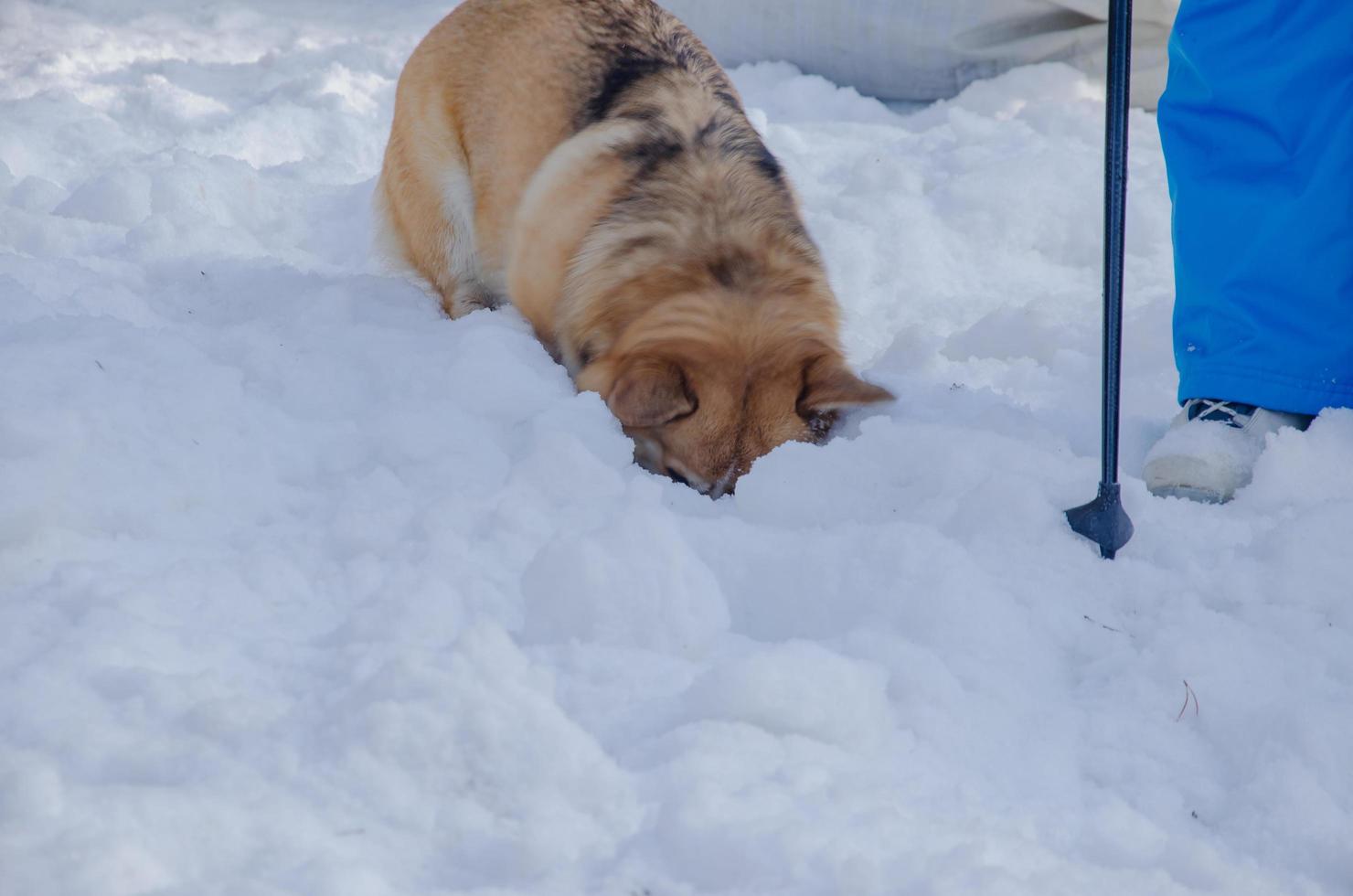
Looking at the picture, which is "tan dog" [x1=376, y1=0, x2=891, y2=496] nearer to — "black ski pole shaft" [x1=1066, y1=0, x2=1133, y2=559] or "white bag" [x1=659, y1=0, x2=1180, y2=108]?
"black ski pole shaft" [x1=1066, y1=0, x2=1133, y2=559]

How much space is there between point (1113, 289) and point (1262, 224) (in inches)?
28.7

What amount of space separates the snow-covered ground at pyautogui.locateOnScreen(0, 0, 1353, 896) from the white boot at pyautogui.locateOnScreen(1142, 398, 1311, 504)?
0.08 metres

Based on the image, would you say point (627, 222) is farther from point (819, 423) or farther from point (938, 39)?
point (938, 39)

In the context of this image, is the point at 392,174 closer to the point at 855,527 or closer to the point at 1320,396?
the point at 855,527

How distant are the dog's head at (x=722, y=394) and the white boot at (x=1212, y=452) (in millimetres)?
565

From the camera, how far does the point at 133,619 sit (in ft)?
4.96

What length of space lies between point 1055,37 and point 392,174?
3.31m

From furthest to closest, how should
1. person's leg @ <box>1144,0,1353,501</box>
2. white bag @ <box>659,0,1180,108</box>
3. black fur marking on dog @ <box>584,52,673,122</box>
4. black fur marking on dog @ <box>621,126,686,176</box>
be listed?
white bag @ <box>659,0,1180,108</box>
black fur marking on dog @ <box>584,52,673,122</box>
black fur marking on dog @ <box>621,126,686,176</box>
person's leg @ <box>1144,0,1353,501</box>

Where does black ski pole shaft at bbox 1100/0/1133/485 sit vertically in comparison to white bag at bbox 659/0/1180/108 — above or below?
above

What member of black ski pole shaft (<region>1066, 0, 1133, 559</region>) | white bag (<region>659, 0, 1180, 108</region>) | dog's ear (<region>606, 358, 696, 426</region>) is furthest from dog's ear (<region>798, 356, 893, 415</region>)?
white bag (<region>659, 0, 1180, 108</region>)

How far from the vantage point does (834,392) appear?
94.7 inches

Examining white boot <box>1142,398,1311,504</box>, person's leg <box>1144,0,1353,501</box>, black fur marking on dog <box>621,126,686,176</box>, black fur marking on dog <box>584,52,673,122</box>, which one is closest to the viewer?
white boot <box>1142,398,1311,504</box>

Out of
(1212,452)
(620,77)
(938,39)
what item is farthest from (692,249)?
(938,39)

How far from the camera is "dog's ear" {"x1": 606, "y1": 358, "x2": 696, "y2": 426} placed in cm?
232
